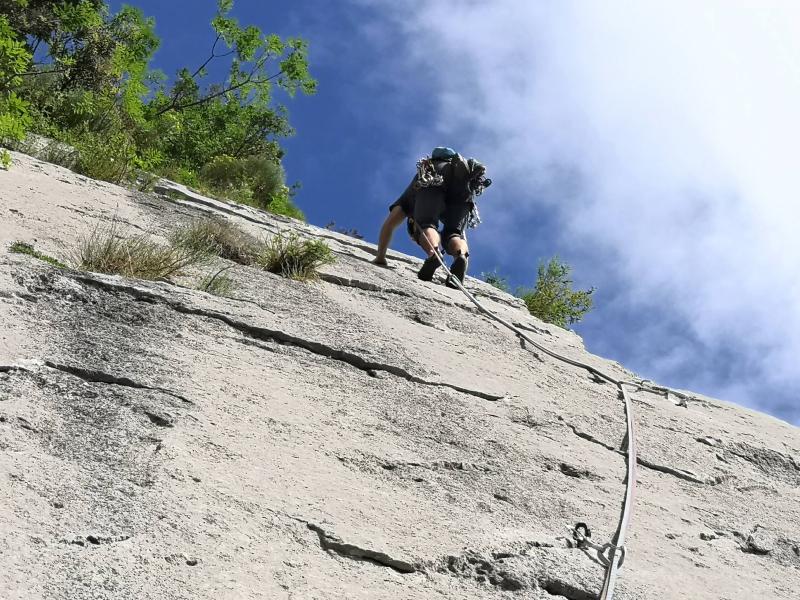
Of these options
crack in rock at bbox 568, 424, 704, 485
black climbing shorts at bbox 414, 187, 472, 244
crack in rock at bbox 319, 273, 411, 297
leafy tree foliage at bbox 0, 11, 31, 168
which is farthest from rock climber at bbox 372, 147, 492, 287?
crack in rock at bbox 568, 424, 704, 485

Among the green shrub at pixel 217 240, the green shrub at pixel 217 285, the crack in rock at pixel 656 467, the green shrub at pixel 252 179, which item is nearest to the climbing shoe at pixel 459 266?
the green shrub at pixel 217 240

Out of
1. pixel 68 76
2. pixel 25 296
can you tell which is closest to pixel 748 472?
pixel 25 296

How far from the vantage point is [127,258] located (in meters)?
4.25

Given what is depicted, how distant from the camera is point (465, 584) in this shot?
2.56 metres

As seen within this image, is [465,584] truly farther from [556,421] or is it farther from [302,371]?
[556,421]

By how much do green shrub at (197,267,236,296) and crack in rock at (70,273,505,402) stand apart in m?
0.49

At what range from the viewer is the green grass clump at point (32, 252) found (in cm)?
393

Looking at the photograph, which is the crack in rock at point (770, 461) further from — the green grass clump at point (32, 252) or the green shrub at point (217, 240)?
the green grass clump at point (32, 252)

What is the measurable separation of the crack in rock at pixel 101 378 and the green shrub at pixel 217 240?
210 centimetres

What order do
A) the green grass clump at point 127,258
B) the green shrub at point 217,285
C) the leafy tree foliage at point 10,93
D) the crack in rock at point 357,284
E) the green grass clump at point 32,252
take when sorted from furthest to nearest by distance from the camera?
A: 1. the crack in rock at point 357,284
2. the leafy tree foliage at point 10,93
3. the green shrub at point 217,285
4. the green grass clump at point 127,258
5. the green grass clump at point 32,252

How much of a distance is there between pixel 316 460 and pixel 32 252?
6.05 ft

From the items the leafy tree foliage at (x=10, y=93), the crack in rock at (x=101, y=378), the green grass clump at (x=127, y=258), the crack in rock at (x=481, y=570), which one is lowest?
the crack in rock at (x=481, y=570)

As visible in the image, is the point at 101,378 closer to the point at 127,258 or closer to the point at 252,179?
the point at 127,258

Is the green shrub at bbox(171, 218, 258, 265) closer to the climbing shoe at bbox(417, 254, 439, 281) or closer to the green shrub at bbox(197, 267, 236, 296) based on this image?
the green shrub at bbox(197, 267, 236, 296)
